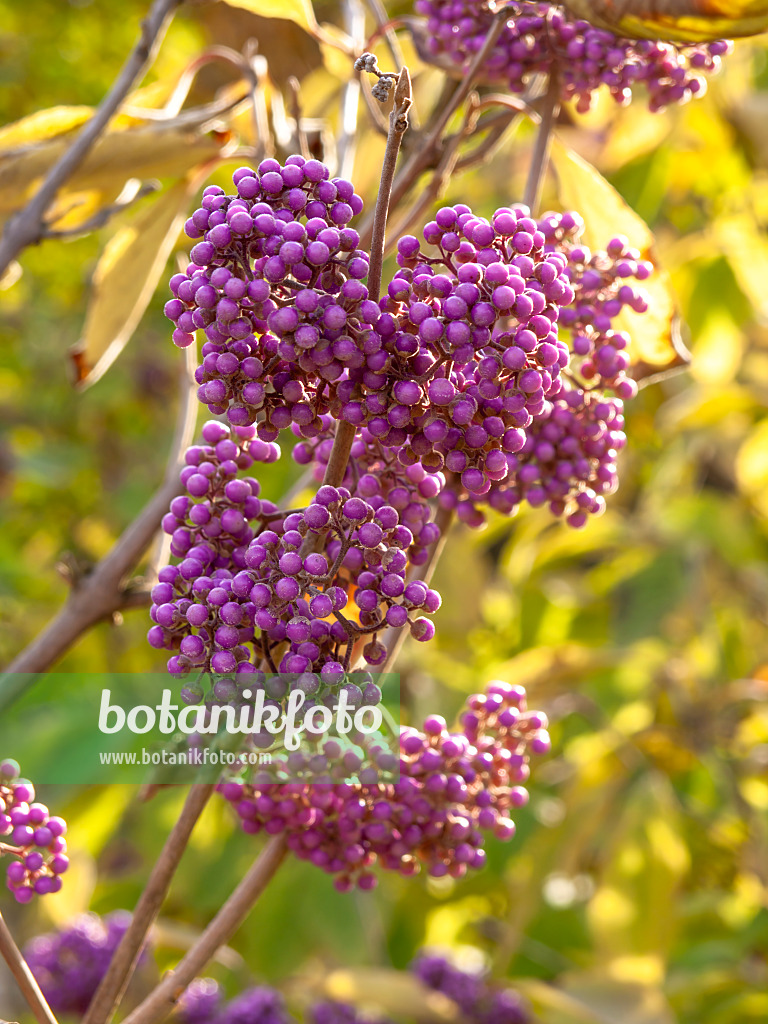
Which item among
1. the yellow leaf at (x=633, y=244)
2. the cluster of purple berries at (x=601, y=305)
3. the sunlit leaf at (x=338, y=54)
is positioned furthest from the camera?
the sunlit leaf at (x=338, y=54)

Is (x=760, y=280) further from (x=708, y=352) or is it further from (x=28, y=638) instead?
(x=28, y=638)

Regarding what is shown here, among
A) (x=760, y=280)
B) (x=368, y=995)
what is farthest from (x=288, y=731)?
(x=760, y=280)

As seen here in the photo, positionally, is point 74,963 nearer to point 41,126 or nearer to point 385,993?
point 385,993

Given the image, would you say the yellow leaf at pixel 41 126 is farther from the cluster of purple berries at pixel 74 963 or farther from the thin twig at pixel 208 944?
the cluster of purple berries at pixel 74 963

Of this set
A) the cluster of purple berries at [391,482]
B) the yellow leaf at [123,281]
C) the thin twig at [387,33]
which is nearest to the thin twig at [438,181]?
the thin twig at [387,33]

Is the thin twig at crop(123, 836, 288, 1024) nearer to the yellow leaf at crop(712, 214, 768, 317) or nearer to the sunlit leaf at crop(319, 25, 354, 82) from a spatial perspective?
the sunlit leaf at crop(319, 25, 354, 82)

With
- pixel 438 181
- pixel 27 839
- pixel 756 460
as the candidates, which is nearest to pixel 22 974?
pixel 27 839
